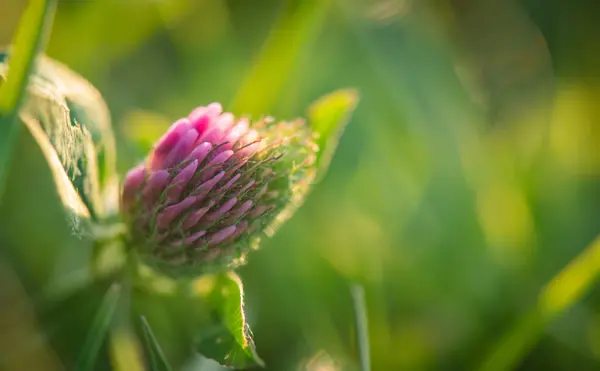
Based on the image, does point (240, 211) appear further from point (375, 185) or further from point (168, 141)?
point (375, 185)

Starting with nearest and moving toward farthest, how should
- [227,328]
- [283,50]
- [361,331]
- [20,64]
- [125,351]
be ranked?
[20,64] → [227,328] → [361,331] → [125,351] → [283,50]

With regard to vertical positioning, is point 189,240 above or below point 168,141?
below

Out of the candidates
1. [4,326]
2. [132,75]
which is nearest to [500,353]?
[4,326]

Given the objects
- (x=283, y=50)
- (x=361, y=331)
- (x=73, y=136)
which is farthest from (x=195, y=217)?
(x=283, y=50)

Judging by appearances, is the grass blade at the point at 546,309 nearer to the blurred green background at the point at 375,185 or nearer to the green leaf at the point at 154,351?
the blurred green background at the point at 375,185

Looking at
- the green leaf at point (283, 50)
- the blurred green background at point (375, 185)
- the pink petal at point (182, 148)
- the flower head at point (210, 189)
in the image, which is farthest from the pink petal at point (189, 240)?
the green leaf at point (283, 50)

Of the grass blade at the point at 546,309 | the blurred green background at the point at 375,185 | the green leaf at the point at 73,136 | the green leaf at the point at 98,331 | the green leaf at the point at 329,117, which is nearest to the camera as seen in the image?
the green leaf at the point at 73,136

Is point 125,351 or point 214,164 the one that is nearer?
point 214,164
